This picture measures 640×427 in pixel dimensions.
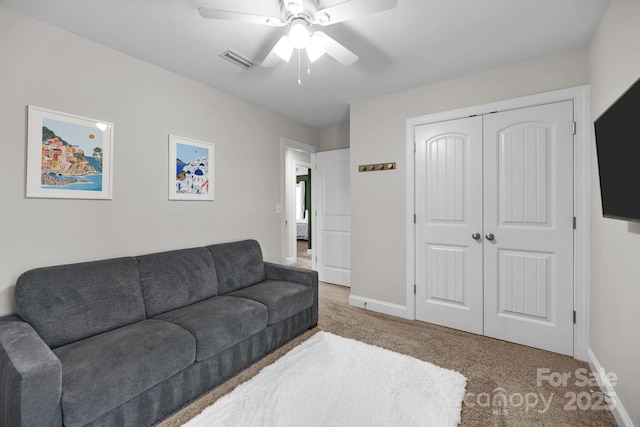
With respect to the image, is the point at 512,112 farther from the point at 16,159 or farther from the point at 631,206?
the point at 16,159

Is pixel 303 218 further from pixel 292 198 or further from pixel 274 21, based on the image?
pixel 274 21

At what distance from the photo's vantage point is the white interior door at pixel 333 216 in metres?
4.33

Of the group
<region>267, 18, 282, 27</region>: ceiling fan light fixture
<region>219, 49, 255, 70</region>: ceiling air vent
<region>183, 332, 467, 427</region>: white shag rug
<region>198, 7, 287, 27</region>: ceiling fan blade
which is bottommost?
<region>183, 332, 467, 427</region>: white shag rug

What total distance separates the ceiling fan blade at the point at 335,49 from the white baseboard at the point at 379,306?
2531 millimetres

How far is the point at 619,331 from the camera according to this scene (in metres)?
1.64

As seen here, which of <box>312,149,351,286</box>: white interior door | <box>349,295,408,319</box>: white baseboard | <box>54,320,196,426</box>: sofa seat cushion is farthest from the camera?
<box>312,149,351,286</box>: white interior door

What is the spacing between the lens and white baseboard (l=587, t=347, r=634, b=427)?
1538mm

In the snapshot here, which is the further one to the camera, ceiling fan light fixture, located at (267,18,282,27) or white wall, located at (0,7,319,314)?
white wall, located at (0,7,319,314)

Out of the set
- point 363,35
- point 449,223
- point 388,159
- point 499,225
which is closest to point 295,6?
point 363,35

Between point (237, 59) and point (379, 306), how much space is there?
2.91m

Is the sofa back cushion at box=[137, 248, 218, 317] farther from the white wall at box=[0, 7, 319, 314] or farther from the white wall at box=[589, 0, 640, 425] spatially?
the white wall at box=[589, 0, 640, 425]

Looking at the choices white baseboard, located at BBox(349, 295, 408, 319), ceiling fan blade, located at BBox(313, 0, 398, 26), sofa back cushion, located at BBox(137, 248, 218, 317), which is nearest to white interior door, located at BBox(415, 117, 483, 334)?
white baseboard, located at BBox(349, 295, 408, 319)

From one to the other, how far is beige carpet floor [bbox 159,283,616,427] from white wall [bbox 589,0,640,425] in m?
0.25

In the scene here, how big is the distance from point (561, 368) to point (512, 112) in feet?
6.92
